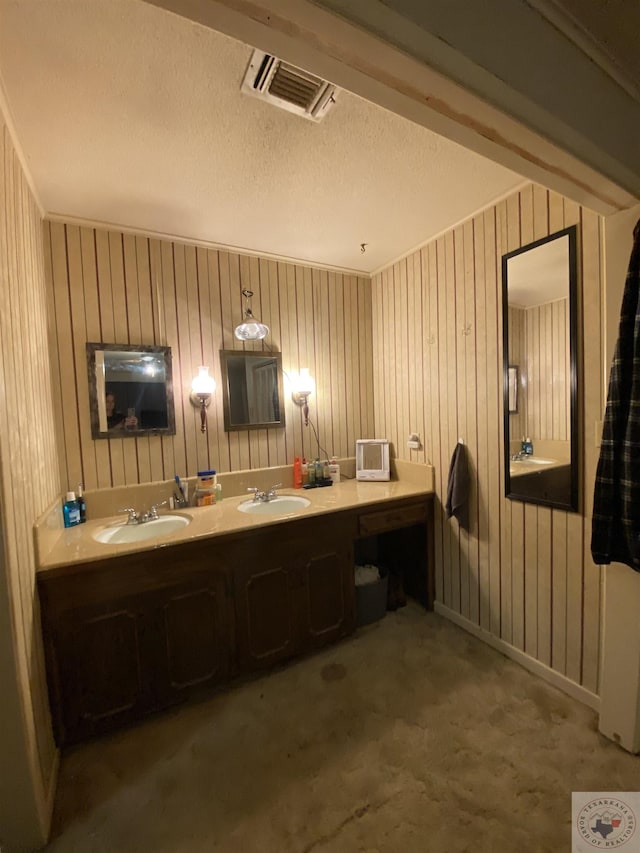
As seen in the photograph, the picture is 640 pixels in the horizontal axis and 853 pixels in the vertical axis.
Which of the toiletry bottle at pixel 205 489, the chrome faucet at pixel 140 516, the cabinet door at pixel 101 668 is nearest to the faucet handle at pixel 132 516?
the chrome faucet at pixel 140 516

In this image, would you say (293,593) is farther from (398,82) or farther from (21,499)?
(398,82)

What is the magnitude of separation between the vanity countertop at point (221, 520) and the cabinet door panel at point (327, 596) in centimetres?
30

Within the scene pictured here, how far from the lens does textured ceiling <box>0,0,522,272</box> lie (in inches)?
39.4

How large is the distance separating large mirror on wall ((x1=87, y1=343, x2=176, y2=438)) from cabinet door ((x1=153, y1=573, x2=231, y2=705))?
93 cm

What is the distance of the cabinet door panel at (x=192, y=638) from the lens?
63.7 inches

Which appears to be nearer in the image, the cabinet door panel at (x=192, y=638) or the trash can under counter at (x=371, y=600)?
the cabinet door panel at (x=192, y=638)

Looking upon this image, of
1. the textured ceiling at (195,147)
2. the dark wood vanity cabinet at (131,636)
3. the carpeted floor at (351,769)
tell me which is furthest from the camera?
the dark wood vanity cabinet at (131,636)

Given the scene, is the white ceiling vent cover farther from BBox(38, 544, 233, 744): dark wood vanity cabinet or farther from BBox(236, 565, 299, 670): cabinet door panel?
BBox(236, 565, 299, 670): cabinet door panel

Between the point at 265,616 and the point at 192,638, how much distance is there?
360 millimetres

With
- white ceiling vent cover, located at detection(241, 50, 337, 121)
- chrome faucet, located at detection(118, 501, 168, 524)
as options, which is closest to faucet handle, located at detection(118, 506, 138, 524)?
chrome faucet, located at detection(118, 501, 168, 524)

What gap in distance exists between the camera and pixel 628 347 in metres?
1.29

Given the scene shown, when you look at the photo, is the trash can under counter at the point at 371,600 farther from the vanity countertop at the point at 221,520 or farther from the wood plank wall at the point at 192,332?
the wood plank wall at the point at 192,332

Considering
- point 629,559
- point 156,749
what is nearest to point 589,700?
point 629,559

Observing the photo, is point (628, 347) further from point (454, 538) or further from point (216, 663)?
point (216, 663)
